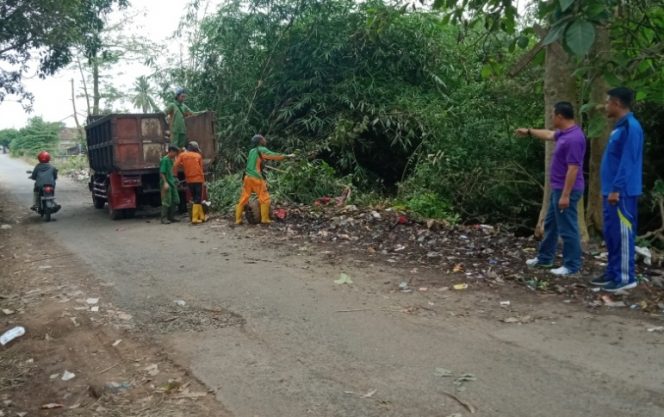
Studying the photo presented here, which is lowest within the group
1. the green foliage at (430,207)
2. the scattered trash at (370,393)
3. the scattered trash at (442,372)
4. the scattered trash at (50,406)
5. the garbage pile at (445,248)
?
the scattered trash at (50,406)

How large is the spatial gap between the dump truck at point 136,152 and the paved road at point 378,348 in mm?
4664

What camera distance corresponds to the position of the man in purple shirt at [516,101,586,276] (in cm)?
570

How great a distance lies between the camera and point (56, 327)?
202 inches

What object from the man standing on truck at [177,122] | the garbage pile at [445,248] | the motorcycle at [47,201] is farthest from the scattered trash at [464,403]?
the motorcycle at [47,201]

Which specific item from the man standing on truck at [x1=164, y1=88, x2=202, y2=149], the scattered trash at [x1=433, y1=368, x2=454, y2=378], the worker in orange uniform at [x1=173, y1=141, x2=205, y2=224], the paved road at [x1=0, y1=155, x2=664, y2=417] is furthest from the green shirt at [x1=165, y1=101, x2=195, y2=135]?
the scattered trash at [x1=433, y1=368, x2=454, y2=378]

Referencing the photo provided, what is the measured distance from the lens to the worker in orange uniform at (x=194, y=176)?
10.7m

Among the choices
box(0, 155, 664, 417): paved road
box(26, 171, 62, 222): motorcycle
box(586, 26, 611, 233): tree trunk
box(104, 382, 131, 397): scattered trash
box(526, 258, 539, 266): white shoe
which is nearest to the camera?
box(0, 155, 664, 417): paved road

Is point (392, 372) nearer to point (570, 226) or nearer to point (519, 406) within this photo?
point (519, 406)

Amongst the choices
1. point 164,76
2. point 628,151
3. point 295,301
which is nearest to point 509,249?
point 628,151

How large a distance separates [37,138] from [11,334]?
60222mm

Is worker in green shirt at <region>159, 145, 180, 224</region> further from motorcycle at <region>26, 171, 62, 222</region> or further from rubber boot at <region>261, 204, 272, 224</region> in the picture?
motorcycle at <region>26, 171, 62, 222</region>

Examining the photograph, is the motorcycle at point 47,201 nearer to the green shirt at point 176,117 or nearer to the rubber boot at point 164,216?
the rubber boot at point 164,216

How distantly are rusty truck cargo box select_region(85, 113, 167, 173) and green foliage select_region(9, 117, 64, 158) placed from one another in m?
48.9

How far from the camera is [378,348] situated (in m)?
4.30
